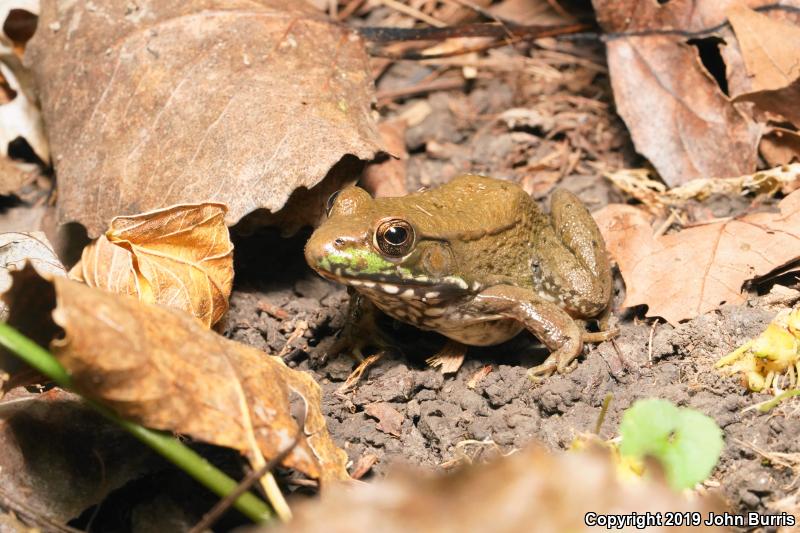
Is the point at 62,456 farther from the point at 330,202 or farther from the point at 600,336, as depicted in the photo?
the point at 600,336

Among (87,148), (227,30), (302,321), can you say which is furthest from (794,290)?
(87,148)

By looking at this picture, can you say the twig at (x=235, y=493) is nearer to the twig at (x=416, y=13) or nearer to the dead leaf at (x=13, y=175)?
the dead leaf at (x=13, y=175)

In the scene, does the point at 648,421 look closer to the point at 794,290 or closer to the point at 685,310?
the point at 685,310

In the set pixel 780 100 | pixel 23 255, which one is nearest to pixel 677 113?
pixel 780 100

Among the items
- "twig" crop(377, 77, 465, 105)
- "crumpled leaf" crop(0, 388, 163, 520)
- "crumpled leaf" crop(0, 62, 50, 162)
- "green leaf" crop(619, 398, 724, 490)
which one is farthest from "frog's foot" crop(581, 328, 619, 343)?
"crumpled leaf" crop(0, 62, 50, 162)

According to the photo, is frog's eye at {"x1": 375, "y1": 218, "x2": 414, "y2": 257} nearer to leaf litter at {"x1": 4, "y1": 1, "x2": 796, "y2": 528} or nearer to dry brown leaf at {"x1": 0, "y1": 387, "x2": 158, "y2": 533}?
leaf litter at {"x1": 4, "y1": 1, "x2": 796, "y2": 528}
